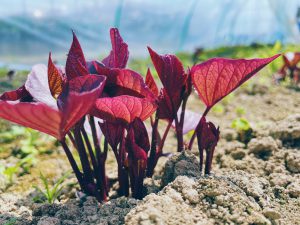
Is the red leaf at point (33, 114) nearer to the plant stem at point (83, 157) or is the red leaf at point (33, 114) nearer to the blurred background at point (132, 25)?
the plant stem at point (83, 157)

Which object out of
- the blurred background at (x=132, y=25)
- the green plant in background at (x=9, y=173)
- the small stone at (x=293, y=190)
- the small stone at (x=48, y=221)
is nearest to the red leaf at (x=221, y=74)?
the small stone at (x=293, y=190)

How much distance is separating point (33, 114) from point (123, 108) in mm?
302

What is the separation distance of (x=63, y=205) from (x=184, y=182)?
0.48 m

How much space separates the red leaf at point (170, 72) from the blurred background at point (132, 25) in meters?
6.55

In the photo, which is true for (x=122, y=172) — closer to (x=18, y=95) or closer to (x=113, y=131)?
(x=113, y=131)

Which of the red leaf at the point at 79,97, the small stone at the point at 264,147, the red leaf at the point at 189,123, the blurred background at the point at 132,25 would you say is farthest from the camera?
the blurred background at the point at 132,25

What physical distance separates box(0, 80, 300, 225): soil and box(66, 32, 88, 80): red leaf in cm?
46

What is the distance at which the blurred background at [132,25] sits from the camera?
992cm

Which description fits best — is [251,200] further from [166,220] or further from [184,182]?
[166,220]

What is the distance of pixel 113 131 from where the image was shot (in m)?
1.40

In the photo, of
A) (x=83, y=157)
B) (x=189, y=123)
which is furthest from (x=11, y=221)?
(x=189, y=123)

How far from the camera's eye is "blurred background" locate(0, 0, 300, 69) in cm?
992

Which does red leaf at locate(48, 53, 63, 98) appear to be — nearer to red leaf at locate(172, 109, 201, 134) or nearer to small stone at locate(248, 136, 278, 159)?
red leaf at locate(172, 109, 201, 134)

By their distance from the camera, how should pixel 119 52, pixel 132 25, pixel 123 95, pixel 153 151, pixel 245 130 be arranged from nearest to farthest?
1. pixel 123 95
2. pixel 119 52
3. pixel 153 151
4. pixel 245 130
5. pixel 132 25
